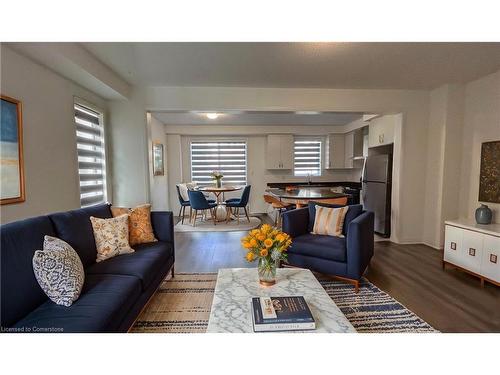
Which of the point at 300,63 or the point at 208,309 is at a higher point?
the point at 300,63

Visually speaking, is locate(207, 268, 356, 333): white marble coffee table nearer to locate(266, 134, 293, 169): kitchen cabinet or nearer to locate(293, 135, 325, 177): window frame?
locate(266, 134, 293, 169): kitchen cabinet

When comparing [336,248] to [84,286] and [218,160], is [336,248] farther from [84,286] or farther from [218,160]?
[218,160]

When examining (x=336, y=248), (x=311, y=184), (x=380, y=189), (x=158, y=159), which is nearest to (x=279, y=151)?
(x=311, y=184)

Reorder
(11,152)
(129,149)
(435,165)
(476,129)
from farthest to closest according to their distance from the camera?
1. (435,165)
2. (129,149)
3. (476,129)
4. (11,152)

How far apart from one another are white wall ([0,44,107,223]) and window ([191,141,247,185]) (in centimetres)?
403

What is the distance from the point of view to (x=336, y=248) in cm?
254

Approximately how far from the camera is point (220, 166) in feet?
22.8

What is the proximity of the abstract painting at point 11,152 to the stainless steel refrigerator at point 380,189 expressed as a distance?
4.58 metres

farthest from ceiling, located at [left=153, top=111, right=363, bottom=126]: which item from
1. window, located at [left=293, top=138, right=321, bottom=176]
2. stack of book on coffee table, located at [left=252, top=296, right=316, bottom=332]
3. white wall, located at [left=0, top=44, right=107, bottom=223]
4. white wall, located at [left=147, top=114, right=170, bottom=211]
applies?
stack of book on coffee table, located at [left=252, top=296, right=316, bottom=332]

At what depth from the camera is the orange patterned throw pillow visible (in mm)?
2502

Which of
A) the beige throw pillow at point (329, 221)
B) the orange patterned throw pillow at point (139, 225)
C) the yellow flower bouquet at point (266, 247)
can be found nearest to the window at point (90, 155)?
the orange patterned throw pillow at point (139, 225)

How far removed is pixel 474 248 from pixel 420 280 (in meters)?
0.69

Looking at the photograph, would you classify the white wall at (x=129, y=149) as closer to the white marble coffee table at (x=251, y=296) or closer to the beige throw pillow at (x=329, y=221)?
the white marble coffee table at (x=251, y=296)
